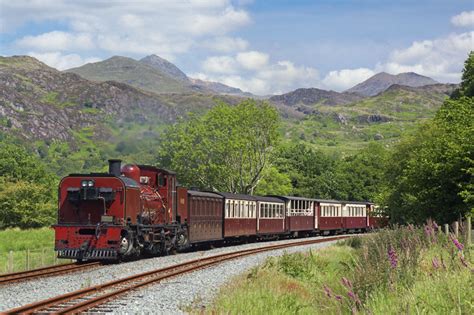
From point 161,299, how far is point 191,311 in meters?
2.23

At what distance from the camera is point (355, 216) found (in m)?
65.8

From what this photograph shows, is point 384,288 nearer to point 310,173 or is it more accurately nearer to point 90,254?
point 90,254

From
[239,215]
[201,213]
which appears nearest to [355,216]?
[239,215]

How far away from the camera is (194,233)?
3409cm

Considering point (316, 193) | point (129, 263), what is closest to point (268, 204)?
point (129, 263)

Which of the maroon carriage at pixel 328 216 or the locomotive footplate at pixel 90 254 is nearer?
the locomotive footplate at pixel 90 254

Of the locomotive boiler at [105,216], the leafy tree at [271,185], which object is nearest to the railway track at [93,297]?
the locomotive boiler at [105,216]

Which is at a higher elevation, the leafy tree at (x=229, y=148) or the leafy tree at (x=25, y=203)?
the leafy tree at (x=229, y=148)

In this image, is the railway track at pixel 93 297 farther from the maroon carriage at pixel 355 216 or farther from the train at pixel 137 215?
the maroon carriage at pixel 355 216

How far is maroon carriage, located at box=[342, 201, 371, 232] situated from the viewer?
63156mm

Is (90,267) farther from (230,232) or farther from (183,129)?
(183,129)

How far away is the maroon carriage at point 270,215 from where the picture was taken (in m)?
46.0

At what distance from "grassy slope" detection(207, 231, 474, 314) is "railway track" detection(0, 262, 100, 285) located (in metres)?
6.29

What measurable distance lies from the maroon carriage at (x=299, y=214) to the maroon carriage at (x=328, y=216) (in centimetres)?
110
